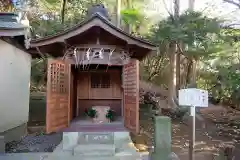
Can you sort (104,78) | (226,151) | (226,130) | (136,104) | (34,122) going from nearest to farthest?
(226,151) < (136,104) < (104,78) < (226,130) < (34,122)

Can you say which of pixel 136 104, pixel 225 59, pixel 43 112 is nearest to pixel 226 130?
pixel 225 59

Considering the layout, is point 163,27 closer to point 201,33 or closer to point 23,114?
point 201,33

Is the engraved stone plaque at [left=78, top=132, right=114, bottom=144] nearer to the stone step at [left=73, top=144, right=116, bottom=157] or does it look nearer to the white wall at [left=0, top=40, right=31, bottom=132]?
the stone step at [left=73, top=144, right=116, bottom=157]

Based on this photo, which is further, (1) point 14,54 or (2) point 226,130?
(2) point 226,130

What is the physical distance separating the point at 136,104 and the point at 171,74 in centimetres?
912

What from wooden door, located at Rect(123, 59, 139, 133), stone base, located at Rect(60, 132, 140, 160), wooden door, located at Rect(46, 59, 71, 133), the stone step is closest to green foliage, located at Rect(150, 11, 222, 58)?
wooden door, located at Rect(123, 59, 139, 133)

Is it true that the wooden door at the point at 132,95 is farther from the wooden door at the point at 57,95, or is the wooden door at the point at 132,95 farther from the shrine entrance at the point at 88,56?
the wooden door at the point at 57,95

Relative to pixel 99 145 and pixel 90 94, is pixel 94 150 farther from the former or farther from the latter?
pixel 90 94

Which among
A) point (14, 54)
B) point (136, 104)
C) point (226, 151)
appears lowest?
point (226, 151)

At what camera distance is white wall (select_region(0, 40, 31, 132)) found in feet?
28.2

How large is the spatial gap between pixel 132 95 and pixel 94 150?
271cm

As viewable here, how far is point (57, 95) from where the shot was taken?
925cm

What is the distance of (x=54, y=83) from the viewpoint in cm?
912

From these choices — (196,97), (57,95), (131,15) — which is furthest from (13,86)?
(131,15)
